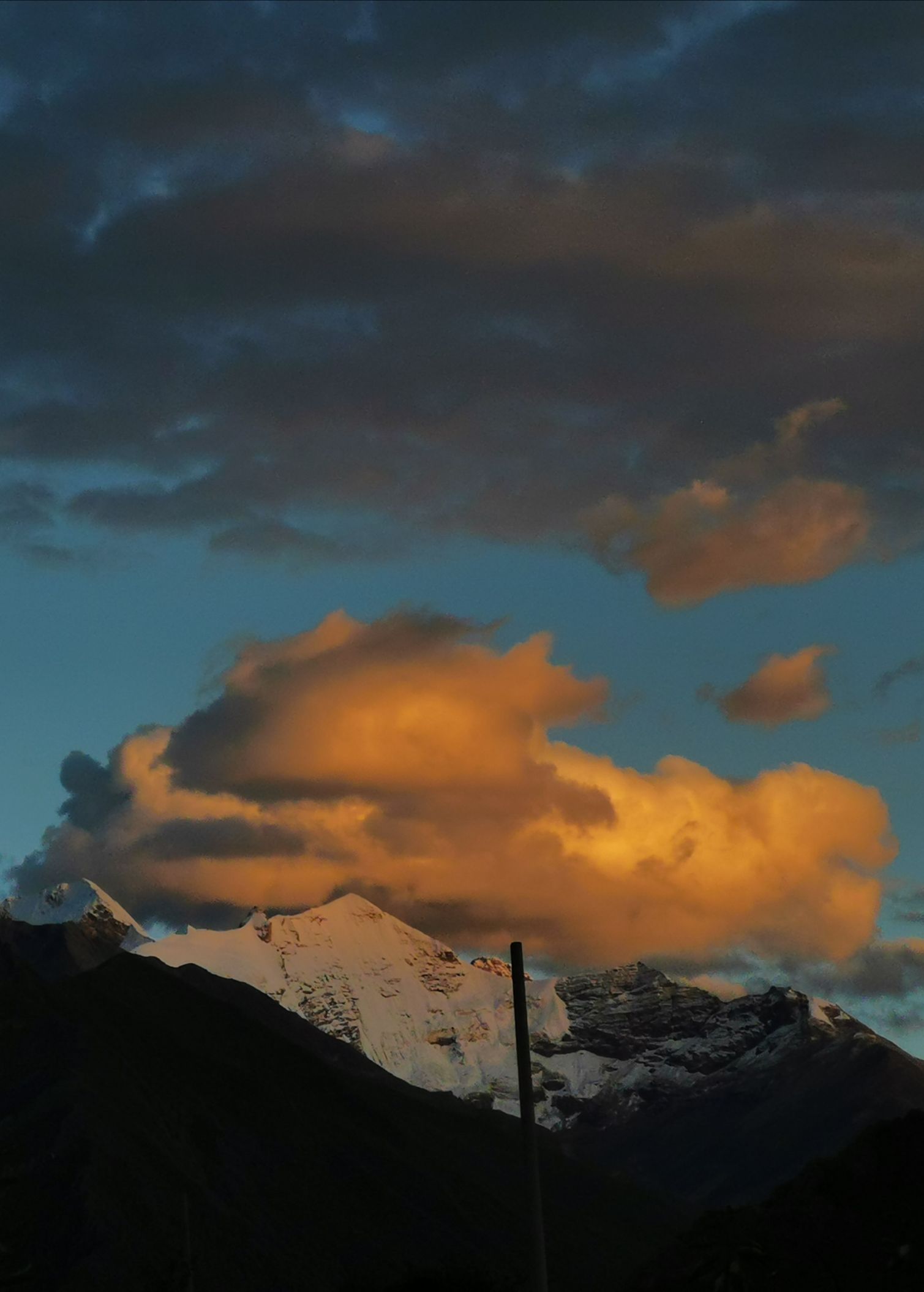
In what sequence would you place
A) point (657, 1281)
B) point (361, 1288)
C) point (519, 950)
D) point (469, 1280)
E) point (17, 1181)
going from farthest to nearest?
1. point (657, 1281)
2. point (361, 1288)
3. point (469, 1280)
4. point (17, 1181)
5. point (519, 950)

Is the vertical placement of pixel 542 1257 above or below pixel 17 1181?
below

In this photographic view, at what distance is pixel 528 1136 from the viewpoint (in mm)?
50031

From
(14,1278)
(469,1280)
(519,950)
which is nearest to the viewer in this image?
(519,950)

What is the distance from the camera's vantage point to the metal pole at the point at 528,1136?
47.5 meters

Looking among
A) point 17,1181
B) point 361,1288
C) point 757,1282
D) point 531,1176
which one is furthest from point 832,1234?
point 531,1176

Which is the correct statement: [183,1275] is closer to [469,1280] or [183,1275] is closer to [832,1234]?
[469,1280]

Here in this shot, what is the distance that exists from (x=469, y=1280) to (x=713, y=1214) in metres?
45.2

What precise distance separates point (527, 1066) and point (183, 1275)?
170 ft

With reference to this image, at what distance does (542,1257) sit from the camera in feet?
159

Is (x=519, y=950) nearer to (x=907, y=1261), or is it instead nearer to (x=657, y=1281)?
(x=907, y=1261)

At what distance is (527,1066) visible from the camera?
164ft

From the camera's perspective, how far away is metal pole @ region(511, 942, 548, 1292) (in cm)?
4753

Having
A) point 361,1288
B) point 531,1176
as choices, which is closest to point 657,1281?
point 361,1288

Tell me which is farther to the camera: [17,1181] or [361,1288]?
[361,1288]
